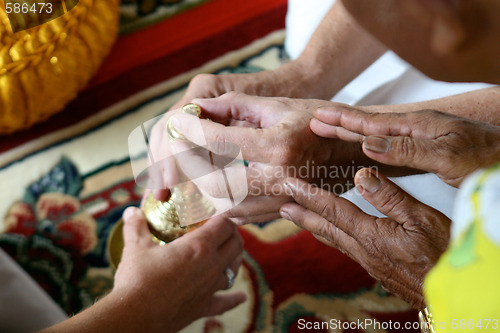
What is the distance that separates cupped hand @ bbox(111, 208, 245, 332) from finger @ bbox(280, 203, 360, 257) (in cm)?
17

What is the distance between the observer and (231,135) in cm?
73

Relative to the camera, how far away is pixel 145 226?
35.2 inches

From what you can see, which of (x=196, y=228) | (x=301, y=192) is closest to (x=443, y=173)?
(x=301, y=192)

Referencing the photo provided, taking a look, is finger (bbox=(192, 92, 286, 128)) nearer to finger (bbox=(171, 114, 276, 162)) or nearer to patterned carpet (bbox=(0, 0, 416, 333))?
finger (bbox=(171, 114, 276, 162))

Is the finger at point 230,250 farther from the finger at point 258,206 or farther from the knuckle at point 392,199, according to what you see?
the knuckle at point 392,199

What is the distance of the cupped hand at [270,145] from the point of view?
73 centimetres

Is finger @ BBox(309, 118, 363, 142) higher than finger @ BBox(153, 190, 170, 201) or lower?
higher

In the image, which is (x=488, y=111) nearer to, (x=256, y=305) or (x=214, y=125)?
(x=214, y=125)

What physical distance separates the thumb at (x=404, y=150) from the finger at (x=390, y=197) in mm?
31

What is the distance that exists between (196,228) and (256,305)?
264 millimetres

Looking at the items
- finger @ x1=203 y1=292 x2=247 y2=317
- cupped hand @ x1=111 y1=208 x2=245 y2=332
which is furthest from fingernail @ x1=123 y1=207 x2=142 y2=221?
finger @ x1=203 y1=292 x2=247 y2=317

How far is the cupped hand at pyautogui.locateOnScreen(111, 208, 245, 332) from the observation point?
77 centimetres

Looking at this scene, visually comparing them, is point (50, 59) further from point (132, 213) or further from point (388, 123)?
point (388, 123)

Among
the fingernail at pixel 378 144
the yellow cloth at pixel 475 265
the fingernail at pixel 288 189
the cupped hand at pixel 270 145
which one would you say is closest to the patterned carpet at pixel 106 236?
the cupped hand at pixel 270 145
